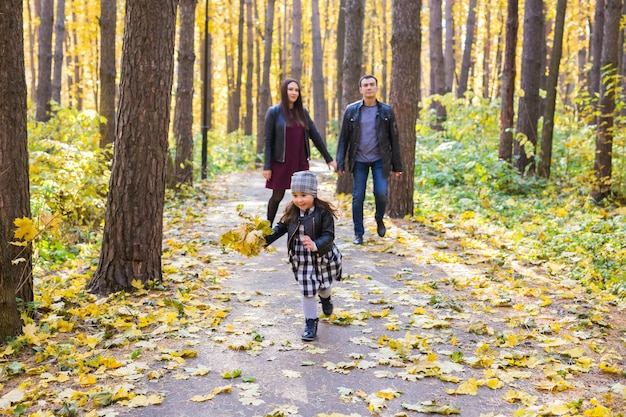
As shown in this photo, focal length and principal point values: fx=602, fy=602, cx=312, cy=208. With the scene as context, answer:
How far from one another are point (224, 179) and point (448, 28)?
40.1 feet

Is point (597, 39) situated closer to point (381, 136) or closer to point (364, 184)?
point (381, 136)

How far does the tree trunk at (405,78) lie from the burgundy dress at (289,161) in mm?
2616

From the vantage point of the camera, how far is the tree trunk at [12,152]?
4.47 metres

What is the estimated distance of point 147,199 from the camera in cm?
580

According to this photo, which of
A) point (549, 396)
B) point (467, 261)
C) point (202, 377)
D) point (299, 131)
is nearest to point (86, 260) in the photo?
point (299, 131)

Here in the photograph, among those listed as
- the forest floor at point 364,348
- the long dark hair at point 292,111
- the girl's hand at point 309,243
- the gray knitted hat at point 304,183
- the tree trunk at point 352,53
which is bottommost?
the forest floor at point 364,348

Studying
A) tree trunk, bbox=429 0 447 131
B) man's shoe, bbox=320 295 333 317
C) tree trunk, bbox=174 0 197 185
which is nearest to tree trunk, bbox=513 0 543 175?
tree trunk, bbox=429 0 447 131

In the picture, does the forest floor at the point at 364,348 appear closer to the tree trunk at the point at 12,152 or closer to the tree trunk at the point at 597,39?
the tree trunk at the point at 12,152

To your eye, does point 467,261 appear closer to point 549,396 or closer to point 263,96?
point 549,396

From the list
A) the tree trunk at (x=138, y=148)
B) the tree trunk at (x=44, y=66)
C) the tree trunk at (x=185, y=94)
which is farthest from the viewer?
the tree trunk at (x=44, y=66)

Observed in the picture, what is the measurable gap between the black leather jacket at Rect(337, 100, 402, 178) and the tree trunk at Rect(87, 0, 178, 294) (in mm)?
2885

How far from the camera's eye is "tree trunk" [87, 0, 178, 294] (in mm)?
5668

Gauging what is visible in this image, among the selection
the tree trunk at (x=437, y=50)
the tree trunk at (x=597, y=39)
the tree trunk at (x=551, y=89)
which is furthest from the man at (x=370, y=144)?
Answer: the tree trunk at (x=437, y=50)

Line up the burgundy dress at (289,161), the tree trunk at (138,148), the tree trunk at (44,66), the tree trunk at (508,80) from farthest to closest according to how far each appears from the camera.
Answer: the tree trunk at (44,66) → the tree trunk at (508,80) → the burgundy dress at (289,161) → the tree trunk at (138,148)
